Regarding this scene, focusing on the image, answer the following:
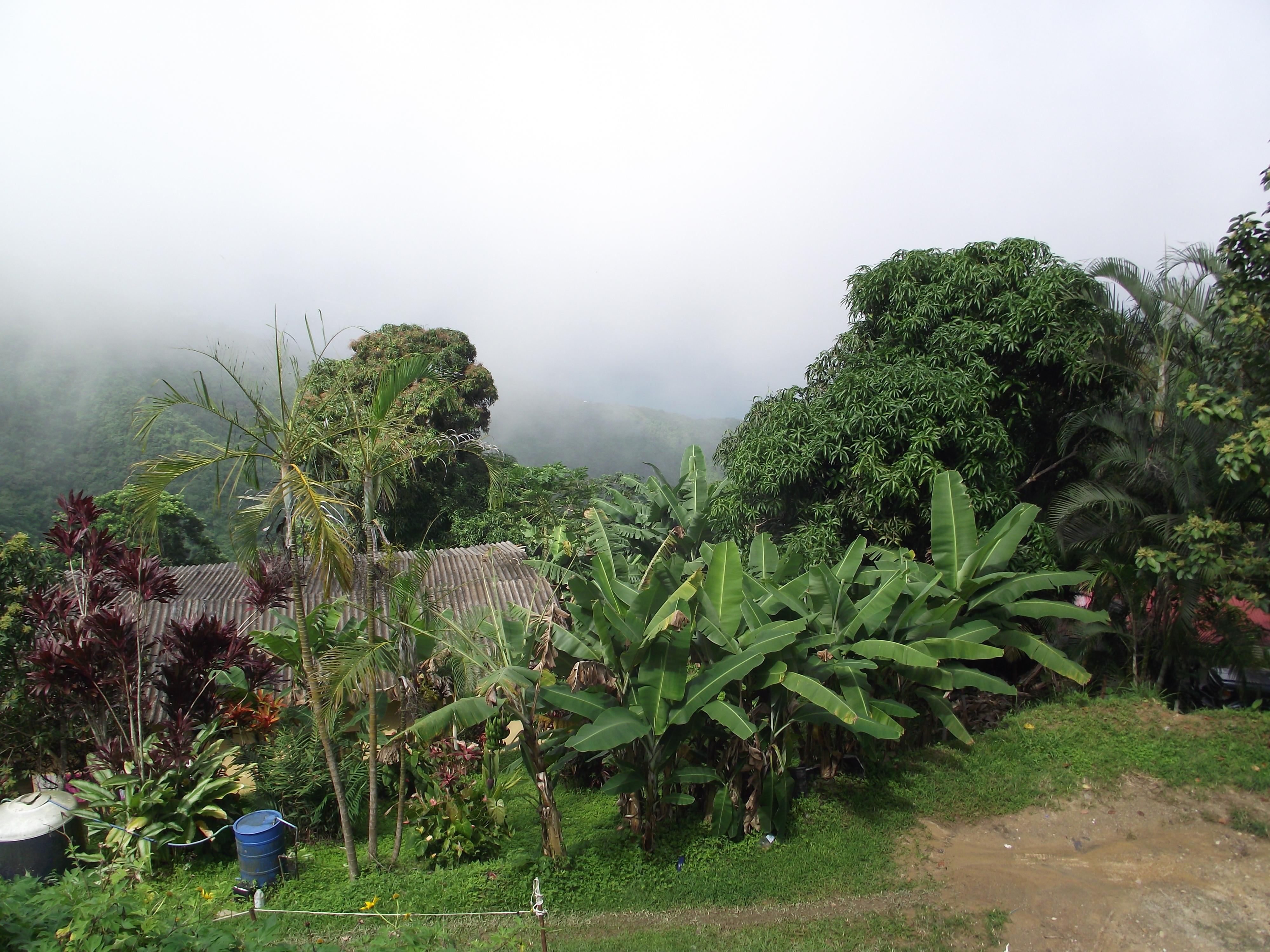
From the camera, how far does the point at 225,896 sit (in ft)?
19.9

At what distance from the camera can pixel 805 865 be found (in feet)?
21.4

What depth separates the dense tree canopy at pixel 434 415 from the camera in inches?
705

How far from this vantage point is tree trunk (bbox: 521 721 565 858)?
6219 mm

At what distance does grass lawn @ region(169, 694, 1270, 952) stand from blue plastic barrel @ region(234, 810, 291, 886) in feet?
0.83

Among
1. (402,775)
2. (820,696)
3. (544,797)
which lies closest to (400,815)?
(402,775)

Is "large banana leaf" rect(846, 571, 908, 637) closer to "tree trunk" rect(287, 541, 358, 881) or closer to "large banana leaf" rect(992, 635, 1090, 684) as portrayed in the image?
"large banana leaf" rect(992, 635, 1090, 684)

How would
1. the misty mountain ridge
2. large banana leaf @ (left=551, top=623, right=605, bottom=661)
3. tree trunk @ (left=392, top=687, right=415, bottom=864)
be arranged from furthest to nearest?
the misty mountain ridge → large banana leaf @ (left=551, top=623, right=605, bottom=661) → tree trunk @ (left=392, top=687, right=415, bottom=864)

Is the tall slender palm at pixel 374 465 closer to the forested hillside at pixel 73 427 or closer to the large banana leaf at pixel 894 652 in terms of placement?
the large banana leaf at pixel 894 652

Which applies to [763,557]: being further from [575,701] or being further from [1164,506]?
[1164,506]

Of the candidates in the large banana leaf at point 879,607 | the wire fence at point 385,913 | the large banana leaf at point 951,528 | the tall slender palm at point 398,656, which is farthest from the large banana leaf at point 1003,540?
the tall slender palm at point 398,656

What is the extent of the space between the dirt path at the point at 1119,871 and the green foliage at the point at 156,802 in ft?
21.7

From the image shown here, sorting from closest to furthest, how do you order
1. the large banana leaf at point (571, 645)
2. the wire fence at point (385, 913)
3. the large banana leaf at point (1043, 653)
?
the wire fence at point (385, 913)
the large banana leaf at point (571, 645)
the large banana leaf at point (1043, 653)

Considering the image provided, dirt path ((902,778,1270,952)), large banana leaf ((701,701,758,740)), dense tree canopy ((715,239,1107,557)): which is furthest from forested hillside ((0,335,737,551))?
dirt path ((902,778,1270,952))

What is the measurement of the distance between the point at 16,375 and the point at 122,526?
86.2 feet
